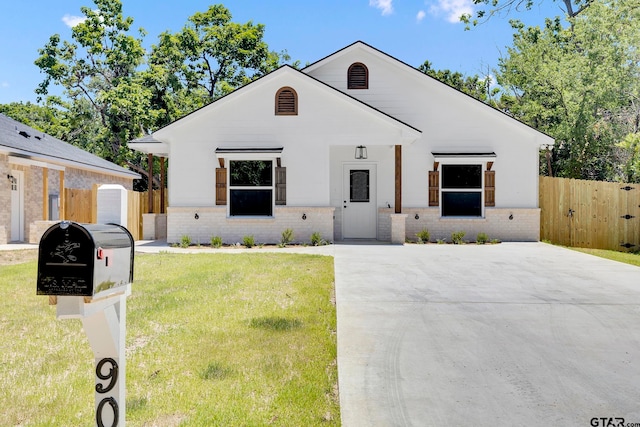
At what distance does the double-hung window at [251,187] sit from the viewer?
47.8 ft

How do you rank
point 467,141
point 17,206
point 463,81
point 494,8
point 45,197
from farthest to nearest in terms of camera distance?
point 463,81 < point 45,197 < point 17,206 < point 467,141 < point 494,8

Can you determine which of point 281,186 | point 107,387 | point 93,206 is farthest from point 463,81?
point 107,387

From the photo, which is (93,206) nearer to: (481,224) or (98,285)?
(481,224)

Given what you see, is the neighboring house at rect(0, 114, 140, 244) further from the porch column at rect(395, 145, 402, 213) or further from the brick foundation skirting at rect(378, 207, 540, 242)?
the brick foundation skirting at rect(378, 207, 540, 242)

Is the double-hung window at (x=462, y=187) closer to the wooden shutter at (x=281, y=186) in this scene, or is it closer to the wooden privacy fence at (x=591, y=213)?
the wooden privacy fence at (x=591, y=213)

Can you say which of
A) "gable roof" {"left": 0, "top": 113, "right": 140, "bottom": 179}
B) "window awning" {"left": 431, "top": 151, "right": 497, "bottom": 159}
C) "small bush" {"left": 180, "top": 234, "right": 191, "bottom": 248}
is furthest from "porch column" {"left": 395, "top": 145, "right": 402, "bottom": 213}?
"gable roof" {"left": 0, "top": 113, "right": 140, "bottom": 179}

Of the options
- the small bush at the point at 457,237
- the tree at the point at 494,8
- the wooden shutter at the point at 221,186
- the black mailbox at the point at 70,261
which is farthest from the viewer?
the small bush at the point at 457,237

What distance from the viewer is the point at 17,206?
52.1 feet

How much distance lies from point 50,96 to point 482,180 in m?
27.6

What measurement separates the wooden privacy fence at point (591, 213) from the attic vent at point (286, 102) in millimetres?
9103

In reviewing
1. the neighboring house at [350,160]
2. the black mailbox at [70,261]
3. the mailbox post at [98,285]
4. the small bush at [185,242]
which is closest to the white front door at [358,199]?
the neighboring house at [350,160]

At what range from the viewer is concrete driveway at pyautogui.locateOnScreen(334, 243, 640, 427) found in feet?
10.5

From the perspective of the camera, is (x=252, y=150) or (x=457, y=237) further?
(x=457, y=237)

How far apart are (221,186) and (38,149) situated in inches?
324
